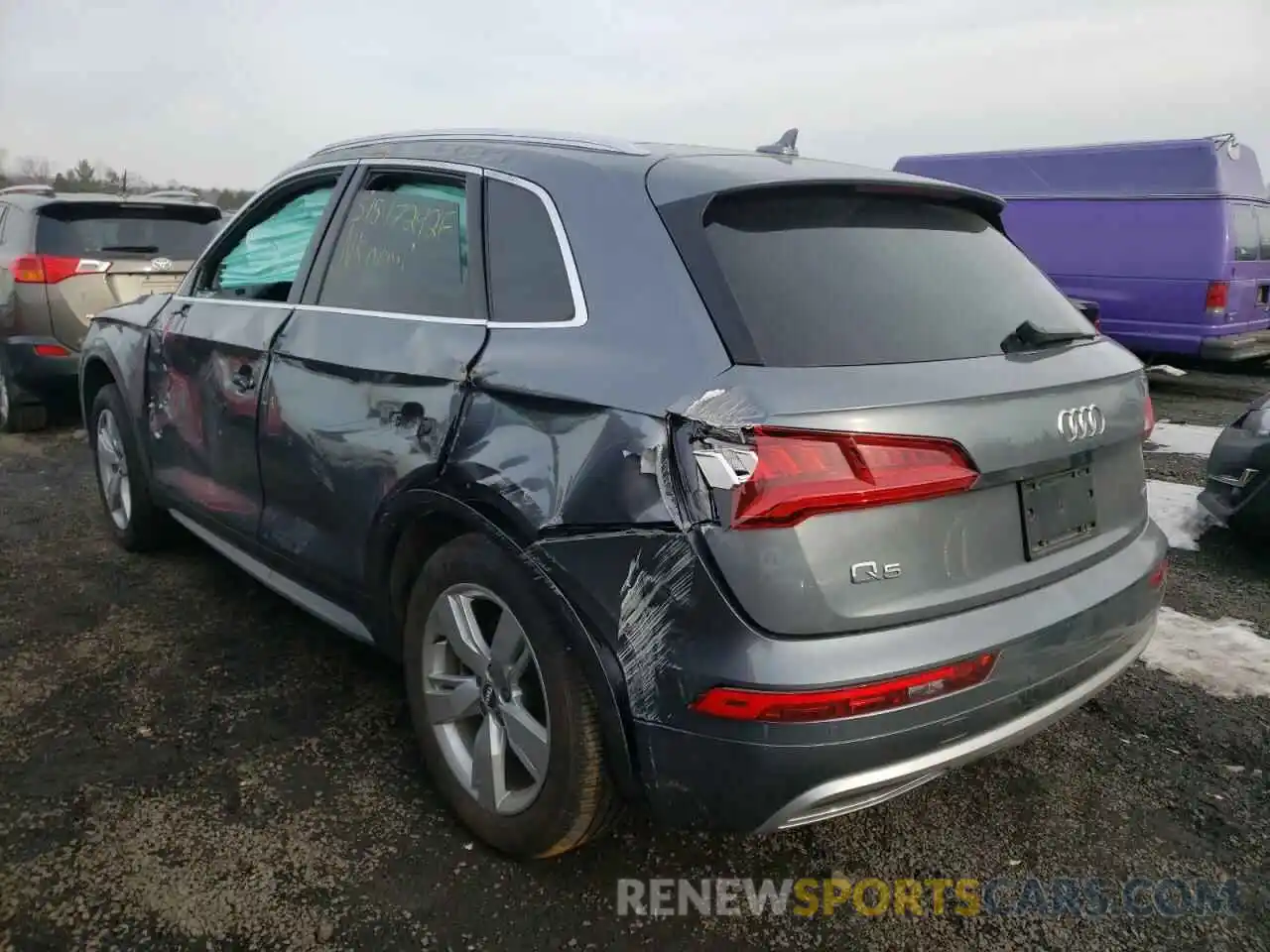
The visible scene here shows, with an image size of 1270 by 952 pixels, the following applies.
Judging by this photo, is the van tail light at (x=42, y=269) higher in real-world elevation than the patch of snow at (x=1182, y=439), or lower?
higher

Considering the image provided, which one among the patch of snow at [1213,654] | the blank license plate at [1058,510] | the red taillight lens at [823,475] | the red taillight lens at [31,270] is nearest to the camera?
the red taillight lens at [823,475]

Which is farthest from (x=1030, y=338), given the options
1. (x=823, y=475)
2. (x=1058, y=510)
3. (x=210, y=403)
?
(x=210, y=403)

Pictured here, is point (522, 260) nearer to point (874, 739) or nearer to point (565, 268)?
point (565, 268)

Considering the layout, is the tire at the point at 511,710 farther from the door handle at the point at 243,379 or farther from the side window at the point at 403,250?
the door handle at the point at 243,379

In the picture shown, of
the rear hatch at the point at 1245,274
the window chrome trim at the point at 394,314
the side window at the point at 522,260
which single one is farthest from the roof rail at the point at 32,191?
the rear hatch at the point at 1245,274

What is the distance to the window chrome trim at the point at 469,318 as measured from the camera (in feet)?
7.30

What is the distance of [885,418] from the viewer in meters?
1.85

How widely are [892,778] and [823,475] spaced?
2.04 ft

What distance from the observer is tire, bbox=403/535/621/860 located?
209 centimetres

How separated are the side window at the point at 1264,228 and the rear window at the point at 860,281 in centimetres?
927

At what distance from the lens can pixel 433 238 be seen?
8.84ft

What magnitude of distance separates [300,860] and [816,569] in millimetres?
1508

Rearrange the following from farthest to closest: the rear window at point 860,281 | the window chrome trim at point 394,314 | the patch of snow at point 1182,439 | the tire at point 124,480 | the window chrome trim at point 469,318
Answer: the patch of snow at point 1182,439
the tire at point 124,480
the window chrome trim at point 394,314
the window chrome trim at point 469,318
the rear window at point 860,281

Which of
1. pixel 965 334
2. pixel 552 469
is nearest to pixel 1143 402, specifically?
pixel 965 334
